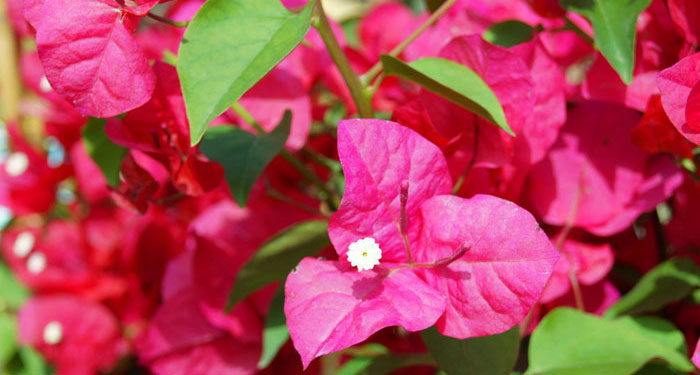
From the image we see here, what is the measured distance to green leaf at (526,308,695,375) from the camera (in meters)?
0.38

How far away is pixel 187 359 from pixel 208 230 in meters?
0.11

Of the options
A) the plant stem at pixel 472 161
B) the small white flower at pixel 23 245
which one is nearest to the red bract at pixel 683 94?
the plant stem at pixel 472 161

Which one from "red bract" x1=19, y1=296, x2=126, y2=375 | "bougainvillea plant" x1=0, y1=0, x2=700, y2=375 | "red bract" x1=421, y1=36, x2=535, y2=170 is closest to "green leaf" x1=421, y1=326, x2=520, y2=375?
"bougainvillea plant" x1=0, y1=0, x2=700, y2=375

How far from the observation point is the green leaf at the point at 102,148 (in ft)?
1.59

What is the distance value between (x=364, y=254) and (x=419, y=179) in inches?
2.0

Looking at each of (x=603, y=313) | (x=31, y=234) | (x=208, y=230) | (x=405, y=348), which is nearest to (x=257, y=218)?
A: (x=208, y=230)

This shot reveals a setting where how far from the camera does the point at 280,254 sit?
0.43 meters

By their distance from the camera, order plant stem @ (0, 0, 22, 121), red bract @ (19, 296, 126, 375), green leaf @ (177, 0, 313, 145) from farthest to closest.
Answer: plant stem @ (0, 0, 22, 121)
red bract @ (19, 296, 126, 375)
green leaf @ (177, 0, 313, 145)

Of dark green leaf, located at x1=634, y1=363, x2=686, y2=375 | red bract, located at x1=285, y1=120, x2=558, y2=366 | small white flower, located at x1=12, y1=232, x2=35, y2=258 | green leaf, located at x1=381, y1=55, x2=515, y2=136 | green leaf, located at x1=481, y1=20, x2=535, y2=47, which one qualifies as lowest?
small white flower, located at x1=12, y1=232, x2=35, y2=258

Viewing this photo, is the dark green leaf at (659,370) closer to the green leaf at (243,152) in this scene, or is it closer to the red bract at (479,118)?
the red bract at (479,118)

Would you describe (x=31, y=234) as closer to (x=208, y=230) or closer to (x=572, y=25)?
(x=208, y=230)

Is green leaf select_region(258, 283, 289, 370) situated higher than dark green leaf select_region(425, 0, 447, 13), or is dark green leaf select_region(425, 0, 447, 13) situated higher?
dark green leaf select_region(425, 0, 447, 13)

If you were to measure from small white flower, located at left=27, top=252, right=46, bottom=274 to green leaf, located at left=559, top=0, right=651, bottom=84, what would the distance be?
70cm

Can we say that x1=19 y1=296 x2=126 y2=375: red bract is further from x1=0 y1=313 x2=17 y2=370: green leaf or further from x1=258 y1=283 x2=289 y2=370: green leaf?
x1=258 y1=283 x2=289 y2=370: green leaf
